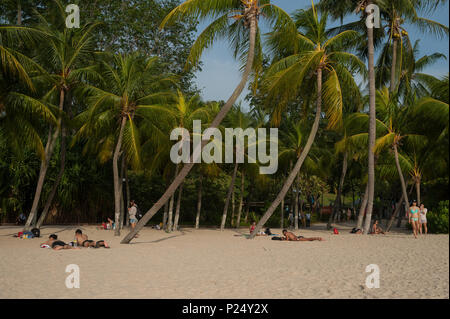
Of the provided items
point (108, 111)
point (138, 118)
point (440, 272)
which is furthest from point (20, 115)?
point (440, 272)

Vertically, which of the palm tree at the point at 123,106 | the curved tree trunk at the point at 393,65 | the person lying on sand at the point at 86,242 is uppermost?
the curved tree trunk at the point at 393,65

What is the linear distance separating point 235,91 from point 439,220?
40.3 feet

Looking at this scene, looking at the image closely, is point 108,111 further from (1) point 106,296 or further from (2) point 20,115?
(1) point 106,296

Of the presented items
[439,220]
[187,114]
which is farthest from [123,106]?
[439,220]

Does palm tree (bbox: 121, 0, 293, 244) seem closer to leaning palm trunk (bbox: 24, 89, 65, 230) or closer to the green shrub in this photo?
leaning palm trunk (bbox: 24, 89, 65, 230)

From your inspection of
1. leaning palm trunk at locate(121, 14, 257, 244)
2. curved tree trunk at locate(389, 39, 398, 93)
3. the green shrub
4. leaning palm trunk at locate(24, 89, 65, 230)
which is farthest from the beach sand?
curved tree trunk at locate(389, 39, 398, 93)

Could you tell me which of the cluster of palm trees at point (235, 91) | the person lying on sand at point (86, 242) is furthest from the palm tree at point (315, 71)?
the person lying on sand at point (86, 242)

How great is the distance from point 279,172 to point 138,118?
11.1m

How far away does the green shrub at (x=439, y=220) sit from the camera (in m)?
19.2

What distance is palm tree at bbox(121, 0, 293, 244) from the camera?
13047 mm

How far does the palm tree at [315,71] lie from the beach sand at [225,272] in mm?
4891

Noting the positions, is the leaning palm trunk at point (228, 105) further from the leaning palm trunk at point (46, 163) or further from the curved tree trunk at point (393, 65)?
the curved tree trunk at point (393, 65)

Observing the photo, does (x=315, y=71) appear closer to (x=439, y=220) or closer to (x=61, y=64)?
(x=439, y=220)

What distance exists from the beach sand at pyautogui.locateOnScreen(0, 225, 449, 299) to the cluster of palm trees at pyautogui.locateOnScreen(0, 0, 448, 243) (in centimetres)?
271
